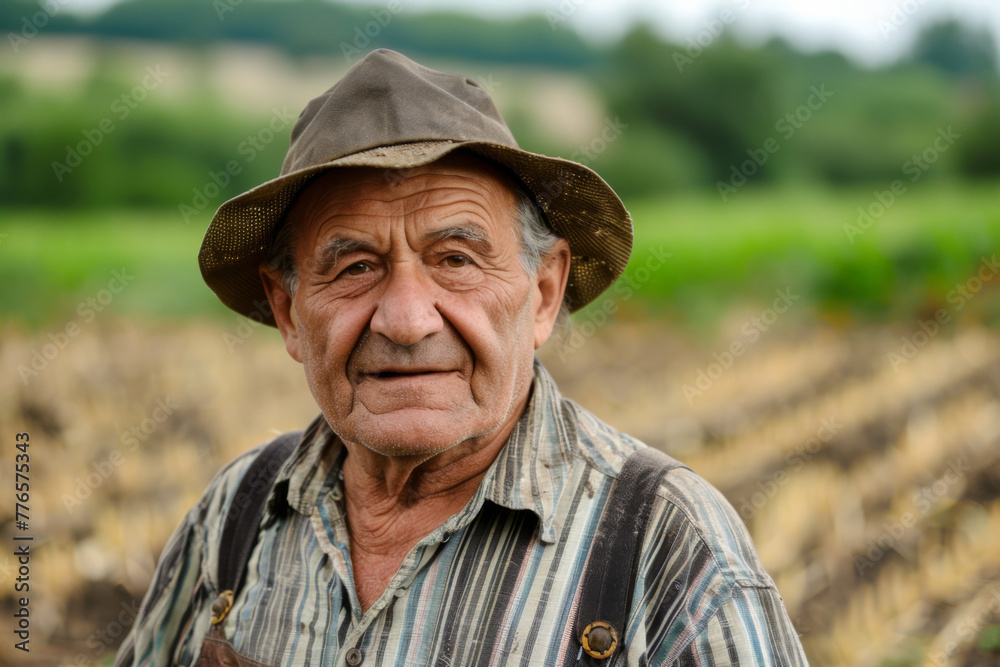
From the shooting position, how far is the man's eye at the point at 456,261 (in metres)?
1.98

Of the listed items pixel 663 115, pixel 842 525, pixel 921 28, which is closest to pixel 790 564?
pixel 842 525

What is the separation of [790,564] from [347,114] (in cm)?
421

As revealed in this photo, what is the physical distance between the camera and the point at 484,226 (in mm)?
1985

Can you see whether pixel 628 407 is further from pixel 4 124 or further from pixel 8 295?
pixel 4 124

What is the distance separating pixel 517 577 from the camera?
70.9 inches

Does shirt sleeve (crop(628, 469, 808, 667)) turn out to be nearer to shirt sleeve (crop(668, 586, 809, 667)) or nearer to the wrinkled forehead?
shirt sleeve (crop(668, 586, 809, 667))

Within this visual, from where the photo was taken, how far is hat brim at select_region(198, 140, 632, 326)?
1.90m

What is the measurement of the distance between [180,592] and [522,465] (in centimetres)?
115
